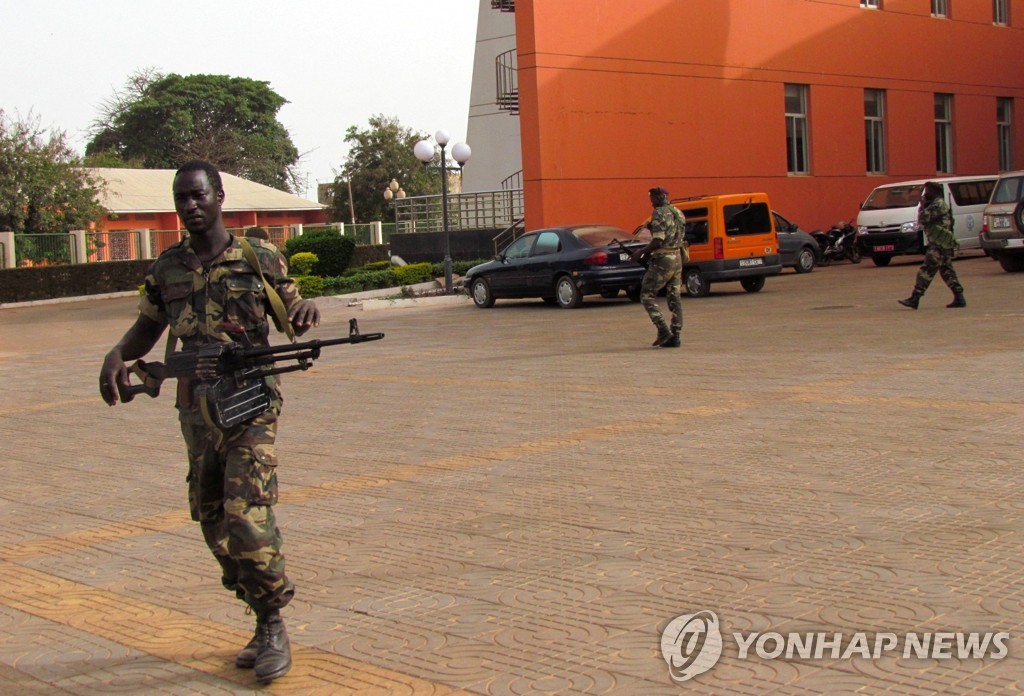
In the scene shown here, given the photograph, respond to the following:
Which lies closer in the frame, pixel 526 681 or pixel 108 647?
pixel 526 681

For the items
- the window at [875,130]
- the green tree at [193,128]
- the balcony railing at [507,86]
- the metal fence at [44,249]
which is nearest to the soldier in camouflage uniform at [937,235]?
the balcony railing at [507,86]

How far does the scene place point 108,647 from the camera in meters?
4.68

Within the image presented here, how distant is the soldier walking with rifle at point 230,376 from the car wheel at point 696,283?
18.5m

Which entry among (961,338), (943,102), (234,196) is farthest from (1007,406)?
(234,196)

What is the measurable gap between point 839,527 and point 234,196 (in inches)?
2281

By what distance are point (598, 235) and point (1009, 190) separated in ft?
25.4

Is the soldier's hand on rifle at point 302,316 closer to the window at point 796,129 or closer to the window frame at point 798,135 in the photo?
the window frame at point 798,135

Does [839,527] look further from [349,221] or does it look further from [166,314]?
[349,221]

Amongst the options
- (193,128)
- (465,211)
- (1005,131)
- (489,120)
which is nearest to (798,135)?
(465,211)

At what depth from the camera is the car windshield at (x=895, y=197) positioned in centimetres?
2783

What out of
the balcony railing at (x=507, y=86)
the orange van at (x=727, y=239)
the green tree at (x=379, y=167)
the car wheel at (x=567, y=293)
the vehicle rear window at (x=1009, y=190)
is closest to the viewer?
the car wheel at (x=567, y=293)

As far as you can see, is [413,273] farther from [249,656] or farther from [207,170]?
[249,656]

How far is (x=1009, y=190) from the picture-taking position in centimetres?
2272

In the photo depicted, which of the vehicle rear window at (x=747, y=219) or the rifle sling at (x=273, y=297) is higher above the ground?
the vehicle rear window at (x=747, y=219)
